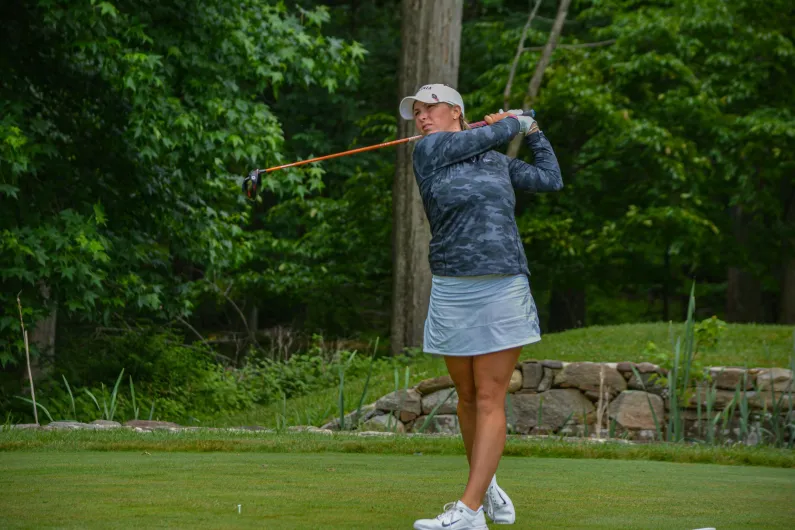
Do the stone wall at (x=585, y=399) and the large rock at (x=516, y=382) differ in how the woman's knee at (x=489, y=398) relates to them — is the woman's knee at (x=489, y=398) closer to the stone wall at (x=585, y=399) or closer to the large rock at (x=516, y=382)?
the stone wall at (x=585, y=399)

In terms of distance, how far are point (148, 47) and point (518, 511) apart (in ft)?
28.5

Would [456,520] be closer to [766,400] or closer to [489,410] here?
[489,410]

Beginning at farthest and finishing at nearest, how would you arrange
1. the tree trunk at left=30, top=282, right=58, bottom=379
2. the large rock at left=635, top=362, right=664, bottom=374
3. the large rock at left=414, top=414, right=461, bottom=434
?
the tree trunk at left=30, top=282, right=58, bottom=379 → the large rock at left=635, top=362, right=664, bottom=374 → the large rock at left=414, top=414, right=461, bottom=434

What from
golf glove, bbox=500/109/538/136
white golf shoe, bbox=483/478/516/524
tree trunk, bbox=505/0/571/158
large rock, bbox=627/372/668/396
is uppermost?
tree trunk, bbox=505/0/571/158

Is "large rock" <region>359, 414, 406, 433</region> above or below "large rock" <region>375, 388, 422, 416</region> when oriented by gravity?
below

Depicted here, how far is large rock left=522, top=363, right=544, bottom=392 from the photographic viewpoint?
39.9 ft

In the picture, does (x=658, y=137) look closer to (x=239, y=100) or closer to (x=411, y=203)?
(x=411, y=203)

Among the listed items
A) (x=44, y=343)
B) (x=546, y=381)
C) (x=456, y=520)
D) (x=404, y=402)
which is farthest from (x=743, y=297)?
(x=456, y=520)

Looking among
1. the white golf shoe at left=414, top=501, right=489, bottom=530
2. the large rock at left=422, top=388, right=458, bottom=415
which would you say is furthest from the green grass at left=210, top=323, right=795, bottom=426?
the white golf shoe at left=414, top=501, right=489, bottom=530

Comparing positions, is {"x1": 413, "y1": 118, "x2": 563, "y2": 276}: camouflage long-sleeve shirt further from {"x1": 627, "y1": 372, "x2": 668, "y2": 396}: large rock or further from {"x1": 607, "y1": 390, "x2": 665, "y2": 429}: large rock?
{"x1": 607, "y1": 390, "x2": 665, "y2": 429}: large rock

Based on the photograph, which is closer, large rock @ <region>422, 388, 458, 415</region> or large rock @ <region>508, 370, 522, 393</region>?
large rock @ <region>422, 388, 458, 415</region>

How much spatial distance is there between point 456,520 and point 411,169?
36.1 feet

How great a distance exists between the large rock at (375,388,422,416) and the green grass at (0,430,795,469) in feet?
11.8

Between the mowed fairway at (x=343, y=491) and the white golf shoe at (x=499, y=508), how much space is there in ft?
0.20
